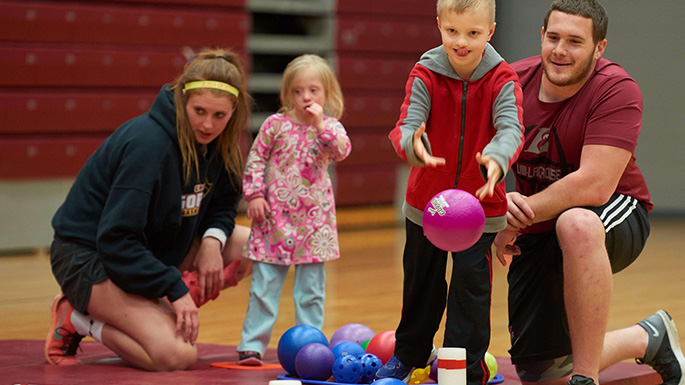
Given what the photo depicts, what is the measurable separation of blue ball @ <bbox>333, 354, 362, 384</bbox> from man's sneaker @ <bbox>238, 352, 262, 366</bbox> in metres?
0.43

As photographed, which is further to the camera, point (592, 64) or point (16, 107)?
point (16, 107)

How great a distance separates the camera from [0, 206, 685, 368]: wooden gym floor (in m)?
3.82

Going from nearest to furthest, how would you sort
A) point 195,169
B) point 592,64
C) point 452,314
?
1. point 452,314
2. point 592,64
3. point 195,169

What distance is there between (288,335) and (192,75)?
0.97 metres

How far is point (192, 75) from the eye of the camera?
3.17 metres

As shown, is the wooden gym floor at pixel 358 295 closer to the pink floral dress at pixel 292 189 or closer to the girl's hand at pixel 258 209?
the pink floral dress at pixel 292 189

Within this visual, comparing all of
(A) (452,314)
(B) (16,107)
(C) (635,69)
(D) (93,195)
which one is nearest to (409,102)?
(A) (452,314)

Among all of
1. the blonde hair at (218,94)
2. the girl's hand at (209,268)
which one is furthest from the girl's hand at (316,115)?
the girl's hand at (209,268)

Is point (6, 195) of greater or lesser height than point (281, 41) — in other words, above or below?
below

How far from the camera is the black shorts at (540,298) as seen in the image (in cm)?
282

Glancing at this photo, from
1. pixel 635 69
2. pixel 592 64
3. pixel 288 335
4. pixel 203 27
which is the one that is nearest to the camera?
pixel 592 64

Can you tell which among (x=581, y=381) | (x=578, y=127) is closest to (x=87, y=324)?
(x=581, y=381)

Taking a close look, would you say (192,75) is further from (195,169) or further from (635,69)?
(635,69)

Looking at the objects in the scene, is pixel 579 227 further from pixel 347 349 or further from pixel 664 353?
pixel 347 349
